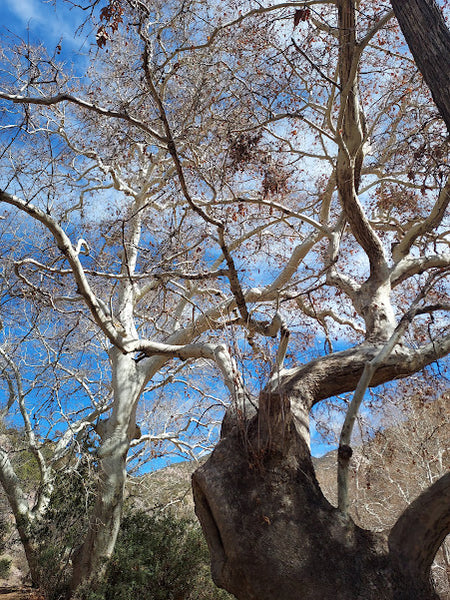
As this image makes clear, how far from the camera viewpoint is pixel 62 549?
23.3 ft

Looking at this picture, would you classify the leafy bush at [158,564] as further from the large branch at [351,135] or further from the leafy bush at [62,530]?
the large branch at [351,135]

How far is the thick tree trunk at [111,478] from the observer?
6754mm

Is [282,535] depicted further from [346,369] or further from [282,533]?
[346,369]

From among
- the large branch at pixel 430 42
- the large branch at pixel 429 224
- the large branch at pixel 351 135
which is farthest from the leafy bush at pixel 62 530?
the large branch at pixel 430 42

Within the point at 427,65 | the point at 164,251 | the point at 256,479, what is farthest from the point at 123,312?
the point at 427,65

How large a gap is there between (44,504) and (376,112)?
889 cm

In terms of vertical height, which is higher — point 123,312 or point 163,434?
point 123,312

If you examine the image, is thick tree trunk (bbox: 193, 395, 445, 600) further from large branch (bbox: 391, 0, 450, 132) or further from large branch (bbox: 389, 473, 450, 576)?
large branch (bbox: 391, 0, 450, 132)

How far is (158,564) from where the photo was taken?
6738 millimetres

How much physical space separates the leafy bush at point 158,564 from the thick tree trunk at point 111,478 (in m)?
0.24

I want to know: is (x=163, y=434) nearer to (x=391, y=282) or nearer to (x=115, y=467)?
(x=115, y=467)

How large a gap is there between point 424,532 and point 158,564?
4.89m

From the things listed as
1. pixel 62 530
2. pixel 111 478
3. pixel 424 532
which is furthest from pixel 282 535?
pixel 62 530

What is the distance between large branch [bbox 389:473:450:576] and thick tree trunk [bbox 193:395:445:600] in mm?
13
